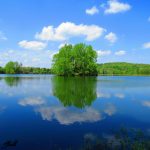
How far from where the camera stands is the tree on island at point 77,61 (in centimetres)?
8019

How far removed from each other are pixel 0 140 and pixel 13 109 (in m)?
6.81

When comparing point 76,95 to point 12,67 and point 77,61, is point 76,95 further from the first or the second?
point 12,67

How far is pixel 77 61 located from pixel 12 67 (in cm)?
6936

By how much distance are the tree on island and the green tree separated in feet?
205

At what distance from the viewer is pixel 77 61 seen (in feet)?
265

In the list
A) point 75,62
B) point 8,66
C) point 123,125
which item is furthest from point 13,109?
point 8,66

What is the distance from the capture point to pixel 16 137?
885cm

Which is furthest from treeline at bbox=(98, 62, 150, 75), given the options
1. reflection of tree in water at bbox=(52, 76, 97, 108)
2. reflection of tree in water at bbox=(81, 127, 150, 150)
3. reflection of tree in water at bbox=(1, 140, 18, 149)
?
reflection of tree in water at bbox=(1, 140, 18, 149)

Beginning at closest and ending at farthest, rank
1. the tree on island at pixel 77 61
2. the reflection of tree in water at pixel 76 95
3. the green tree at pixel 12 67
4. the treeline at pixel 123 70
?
the reflection of tree in water at pixel 76 95 → the tree on island at pixel 77 61 → the green tree at pixel 12 67 → the treeline at pixel 123 70

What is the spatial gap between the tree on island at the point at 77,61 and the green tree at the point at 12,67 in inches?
2462

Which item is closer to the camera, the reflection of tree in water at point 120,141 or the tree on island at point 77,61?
the reflection of tree in water at point 120,141

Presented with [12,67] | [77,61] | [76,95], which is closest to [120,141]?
[76,95]

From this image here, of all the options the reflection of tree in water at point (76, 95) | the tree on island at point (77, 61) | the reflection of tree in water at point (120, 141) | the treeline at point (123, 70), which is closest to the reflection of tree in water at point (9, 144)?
the reflection of tree in water at point (120, 141)

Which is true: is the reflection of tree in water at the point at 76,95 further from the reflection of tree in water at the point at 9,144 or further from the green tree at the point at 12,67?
the green tree at the point at 12,67
